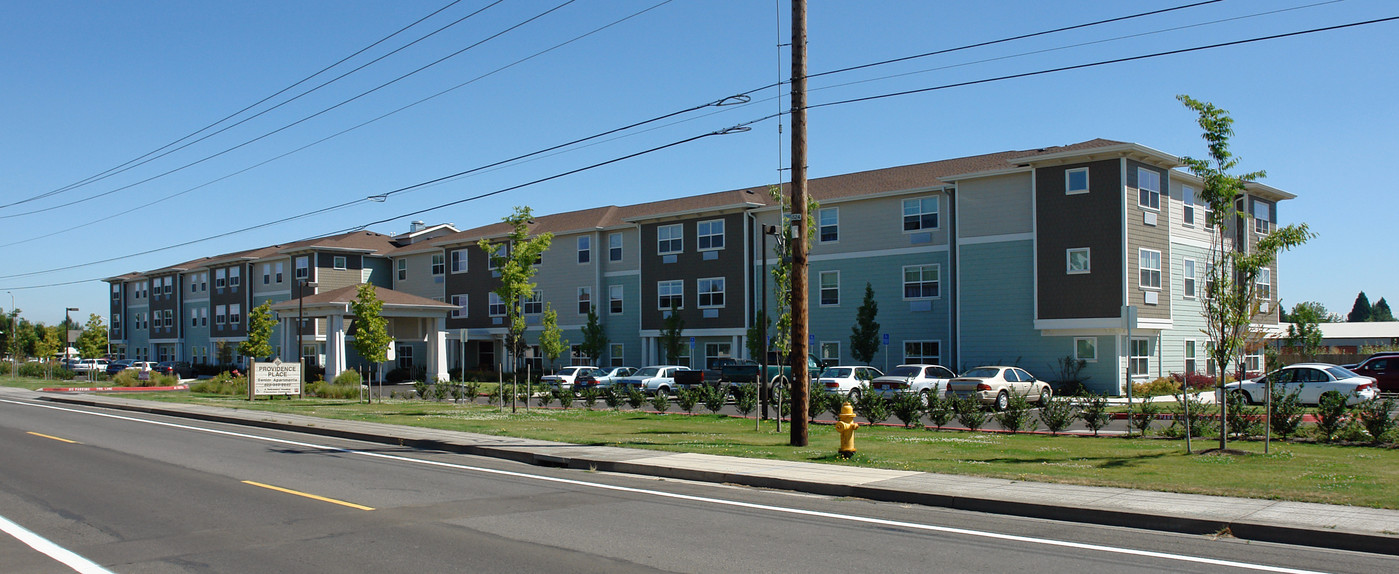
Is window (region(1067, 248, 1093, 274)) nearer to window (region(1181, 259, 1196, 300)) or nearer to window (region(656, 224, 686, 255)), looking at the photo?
window (region(1181, 259, 1196, 300))

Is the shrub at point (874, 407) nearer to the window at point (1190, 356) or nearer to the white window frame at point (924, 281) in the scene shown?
the white window frame at point (924, 281)

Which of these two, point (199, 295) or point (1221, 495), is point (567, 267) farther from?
point (1221, 495)

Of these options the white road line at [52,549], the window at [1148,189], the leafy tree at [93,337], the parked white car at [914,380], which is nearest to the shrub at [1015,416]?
the parked white car at [914,380]

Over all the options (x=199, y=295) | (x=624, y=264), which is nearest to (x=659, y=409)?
(x=624, y=264)

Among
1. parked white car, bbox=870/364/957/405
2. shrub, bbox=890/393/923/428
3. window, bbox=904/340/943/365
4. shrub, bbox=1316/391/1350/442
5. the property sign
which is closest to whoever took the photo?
shrub, bbox=1316/391/1350/442

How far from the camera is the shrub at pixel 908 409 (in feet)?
72.9

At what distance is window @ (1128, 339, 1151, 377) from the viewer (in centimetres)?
3825

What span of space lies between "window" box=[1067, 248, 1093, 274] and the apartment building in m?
0.08

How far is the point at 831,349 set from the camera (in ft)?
151

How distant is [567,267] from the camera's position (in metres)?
58.4

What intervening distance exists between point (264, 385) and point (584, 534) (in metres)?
30.6

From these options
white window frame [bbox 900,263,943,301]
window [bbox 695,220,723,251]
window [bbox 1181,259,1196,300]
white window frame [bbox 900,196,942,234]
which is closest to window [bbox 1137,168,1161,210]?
window [bbox 1181,259,1196,300]

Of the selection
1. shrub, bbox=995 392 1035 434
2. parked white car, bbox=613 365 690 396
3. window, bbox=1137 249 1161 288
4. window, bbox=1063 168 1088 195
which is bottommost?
parked white car, bbox=613 365 690 396

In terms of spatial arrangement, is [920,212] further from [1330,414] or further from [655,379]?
[1330,414]
